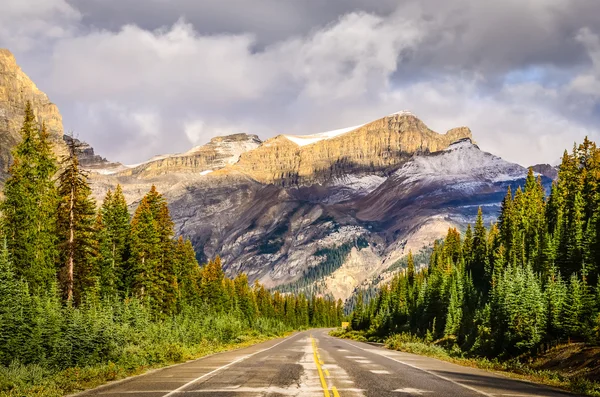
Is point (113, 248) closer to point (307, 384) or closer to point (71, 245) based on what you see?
point (71, 245)

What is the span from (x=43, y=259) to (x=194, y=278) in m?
45.6

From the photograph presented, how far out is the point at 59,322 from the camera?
24359 mm

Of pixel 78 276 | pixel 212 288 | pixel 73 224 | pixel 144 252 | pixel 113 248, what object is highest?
pixel 73 224

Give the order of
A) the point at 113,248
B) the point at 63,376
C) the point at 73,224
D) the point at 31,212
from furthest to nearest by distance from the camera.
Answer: the point at 113,248
the point at 31,212
the point at 73,224
the point at 63,376

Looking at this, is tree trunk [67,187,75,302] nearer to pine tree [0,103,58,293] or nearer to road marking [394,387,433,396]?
pine tree [0,103,58,293]

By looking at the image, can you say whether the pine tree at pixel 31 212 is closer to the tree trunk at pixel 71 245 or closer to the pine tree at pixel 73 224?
the pine tree at pixel 73 224

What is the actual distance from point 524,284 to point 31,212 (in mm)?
36831

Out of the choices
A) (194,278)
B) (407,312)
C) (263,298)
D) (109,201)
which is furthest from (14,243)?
(263,298)

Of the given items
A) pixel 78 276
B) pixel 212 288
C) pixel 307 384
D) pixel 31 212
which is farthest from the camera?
pixel 212 288

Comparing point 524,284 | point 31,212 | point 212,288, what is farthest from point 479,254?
point 31,212

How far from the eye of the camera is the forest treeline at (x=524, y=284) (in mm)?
34184

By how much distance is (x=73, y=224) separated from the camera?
39.5m

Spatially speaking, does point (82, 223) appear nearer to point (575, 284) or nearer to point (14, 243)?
point (14, 243)

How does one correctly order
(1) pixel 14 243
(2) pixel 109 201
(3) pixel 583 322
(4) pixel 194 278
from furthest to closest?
(4) pixel 194 278 < (2) pixel 109 201 < (1) pixel 14 243 < (3) pixel 583 322
